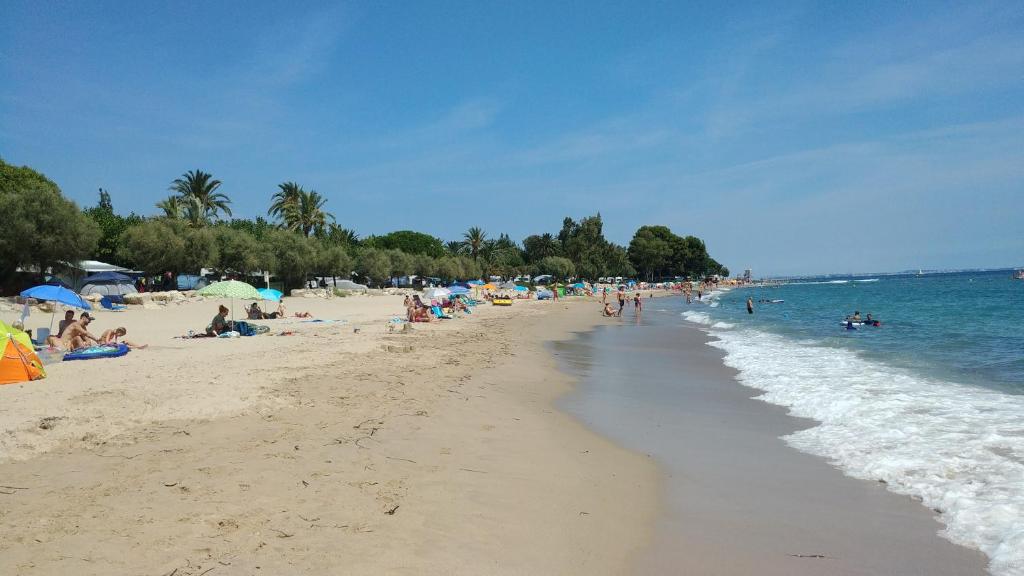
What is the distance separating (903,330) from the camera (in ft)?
77.7

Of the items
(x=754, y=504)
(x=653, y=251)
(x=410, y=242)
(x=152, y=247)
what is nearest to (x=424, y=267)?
(x=410, y=242)

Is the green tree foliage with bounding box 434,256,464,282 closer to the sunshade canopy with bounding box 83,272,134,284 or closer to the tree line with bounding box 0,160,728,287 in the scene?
the tree line with bounding box 0,160,728,287

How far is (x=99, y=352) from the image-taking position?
33.7 feet

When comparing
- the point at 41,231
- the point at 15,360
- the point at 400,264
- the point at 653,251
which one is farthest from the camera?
the point at 653,251

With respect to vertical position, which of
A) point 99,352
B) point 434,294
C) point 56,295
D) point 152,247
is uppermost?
point 152,247

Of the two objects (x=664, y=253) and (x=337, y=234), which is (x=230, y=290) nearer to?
(x=337, y=234)

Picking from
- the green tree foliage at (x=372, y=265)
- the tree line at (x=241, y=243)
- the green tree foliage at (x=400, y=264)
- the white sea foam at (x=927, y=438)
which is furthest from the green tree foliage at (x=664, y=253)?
the white sea foam at (x=927, y=438)

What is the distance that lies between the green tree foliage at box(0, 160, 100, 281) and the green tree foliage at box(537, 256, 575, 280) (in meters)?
63.6

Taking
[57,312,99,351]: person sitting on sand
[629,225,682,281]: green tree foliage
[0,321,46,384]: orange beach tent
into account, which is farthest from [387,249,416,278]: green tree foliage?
[629,225,682,281]: green tree foliage

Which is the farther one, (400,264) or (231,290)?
(400,264)

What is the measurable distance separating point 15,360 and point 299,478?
230 inches

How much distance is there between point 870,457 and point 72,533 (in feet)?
23.7

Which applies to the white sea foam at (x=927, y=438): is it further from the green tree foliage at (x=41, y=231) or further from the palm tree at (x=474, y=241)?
the palm tree at (x=474, y=241)

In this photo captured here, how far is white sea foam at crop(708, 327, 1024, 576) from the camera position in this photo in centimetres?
468
